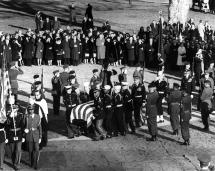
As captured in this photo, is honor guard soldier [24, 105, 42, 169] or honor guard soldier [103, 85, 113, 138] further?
honor guard soldier [103, 85, 113, 138]

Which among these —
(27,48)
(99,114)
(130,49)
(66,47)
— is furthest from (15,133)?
(130,49)

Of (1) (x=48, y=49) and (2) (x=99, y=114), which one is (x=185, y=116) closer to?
(2) (x=99, y=114)

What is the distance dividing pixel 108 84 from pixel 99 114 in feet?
12.8

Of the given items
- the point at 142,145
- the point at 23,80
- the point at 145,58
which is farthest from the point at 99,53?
the point at 142,145

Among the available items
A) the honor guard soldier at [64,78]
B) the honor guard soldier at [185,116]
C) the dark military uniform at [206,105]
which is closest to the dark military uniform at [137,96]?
the honor guard soldier at [185,116]

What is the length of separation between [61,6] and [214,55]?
1911 cm

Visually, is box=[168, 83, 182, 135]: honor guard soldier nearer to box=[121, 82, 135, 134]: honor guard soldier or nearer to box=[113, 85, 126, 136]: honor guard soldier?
box=[121, 82, 135, 134]: honor guard soldier

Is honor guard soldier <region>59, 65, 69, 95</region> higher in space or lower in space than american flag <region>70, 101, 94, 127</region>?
higher

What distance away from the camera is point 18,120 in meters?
14.0

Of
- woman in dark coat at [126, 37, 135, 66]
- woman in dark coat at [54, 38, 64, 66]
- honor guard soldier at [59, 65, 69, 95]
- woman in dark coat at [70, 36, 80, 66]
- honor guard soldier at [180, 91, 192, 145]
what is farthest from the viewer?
woman in dark coat at [126, 37, 135, 66]

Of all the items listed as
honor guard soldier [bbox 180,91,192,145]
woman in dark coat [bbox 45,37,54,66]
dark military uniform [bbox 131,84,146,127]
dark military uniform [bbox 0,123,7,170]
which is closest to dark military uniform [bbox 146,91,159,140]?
honor guard soldier [bbox 180,91,192,145]

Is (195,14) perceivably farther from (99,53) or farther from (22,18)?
(99,53)

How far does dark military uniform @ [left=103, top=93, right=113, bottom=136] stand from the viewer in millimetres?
15891

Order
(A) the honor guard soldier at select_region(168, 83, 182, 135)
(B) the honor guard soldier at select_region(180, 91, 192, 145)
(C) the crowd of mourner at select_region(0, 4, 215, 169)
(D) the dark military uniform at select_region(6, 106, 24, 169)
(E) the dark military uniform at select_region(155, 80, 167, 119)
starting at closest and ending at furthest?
(D) the dark military uniform at select_region(6, 106, 24, 169) < (C) the crowd of mourner at select_region(0, 4, 215, 169) < (B) the honor guard soldier at select_region(180, 91, 192, 145) < (A) the honor guard soldier at select_region(168, 83, 182, 135) < (E) the dark military uniform at select_region(155, 80, 167, 119)
